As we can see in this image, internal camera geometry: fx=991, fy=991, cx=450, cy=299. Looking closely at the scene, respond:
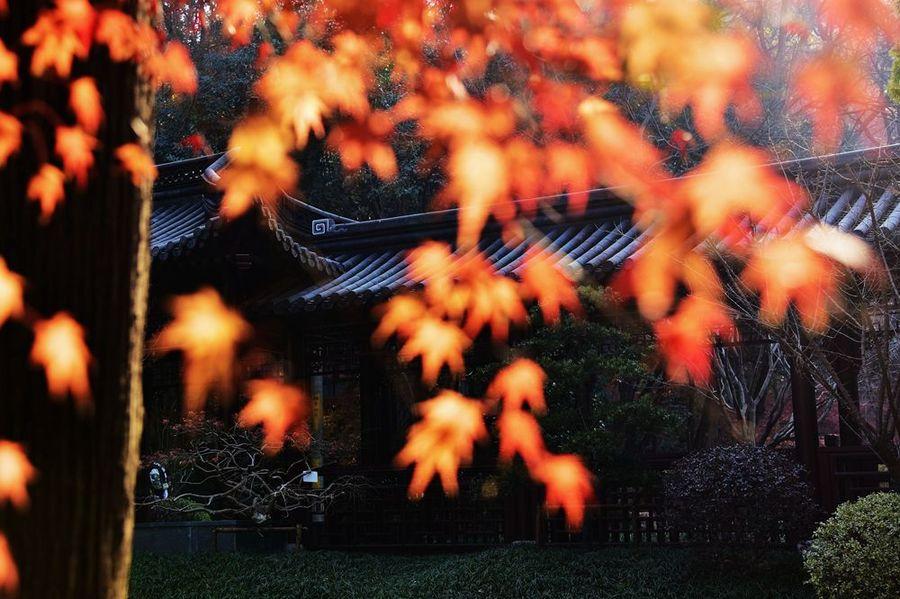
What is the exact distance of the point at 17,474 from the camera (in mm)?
2355

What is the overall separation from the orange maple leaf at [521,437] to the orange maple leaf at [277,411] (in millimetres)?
2280

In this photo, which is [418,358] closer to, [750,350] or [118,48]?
[750,350]

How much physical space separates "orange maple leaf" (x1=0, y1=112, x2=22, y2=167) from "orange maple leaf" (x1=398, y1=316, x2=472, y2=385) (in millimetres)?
8618

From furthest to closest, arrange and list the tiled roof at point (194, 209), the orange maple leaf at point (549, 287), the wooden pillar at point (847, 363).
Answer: the tiled roof at point (194, 209) → the orange maple leaf at point (549, 287) → the wooden pillar at point (847, 363)

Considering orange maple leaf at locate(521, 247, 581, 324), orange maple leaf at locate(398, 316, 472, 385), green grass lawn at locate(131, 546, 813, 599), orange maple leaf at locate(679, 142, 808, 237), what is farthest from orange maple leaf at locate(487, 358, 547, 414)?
orange maple leaf at locate(679, 142, 808, 237)

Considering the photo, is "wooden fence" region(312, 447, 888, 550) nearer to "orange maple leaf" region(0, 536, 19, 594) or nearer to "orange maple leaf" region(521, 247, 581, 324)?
"orange maple leaf" region(521, 247, 581, 324)

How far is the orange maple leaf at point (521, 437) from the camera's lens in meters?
9.67

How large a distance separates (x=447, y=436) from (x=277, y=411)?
2.12 metres

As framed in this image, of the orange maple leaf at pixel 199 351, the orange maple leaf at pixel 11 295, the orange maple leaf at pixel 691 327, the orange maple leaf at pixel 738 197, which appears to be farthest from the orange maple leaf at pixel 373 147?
the orange maple leaf at pixel 11 295

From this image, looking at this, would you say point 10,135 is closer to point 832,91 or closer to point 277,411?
point 277,411

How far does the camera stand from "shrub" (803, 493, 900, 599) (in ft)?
21.8

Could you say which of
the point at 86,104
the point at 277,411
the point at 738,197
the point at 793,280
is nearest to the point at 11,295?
the point at 86,104

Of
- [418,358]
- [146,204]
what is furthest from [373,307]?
[146,204]

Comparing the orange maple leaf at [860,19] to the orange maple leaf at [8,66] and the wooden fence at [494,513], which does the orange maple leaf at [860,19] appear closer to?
the wooden fence at [494,513]
